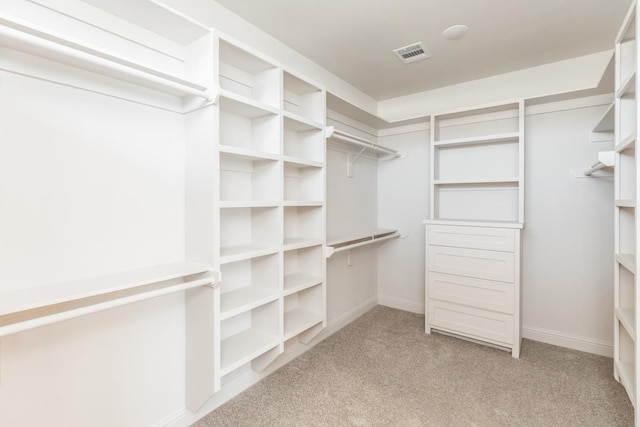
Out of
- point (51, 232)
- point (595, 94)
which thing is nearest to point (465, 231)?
point (595, 94)

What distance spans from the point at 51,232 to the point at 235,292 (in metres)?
0.98

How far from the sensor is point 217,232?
5.17 ft

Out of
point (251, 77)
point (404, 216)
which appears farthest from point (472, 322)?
point (251, 77)

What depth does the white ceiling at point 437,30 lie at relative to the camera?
6.39ft

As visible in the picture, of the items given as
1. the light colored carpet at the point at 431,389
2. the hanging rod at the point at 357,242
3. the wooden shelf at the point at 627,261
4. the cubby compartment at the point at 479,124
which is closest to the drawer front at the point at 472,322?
the light colored carpet at the point at 431,389

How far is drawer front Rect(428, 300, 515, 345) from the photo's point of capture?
100 inches

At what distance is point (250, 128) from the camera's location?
2070 millimetres

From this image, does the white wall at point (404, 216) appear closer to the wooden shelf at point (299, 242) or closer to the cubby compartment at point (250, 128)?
the wooden shelf at point (299, 242)

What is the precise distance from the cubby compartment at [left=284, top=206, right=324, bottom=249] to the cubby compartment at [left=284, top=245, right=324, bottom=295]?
10 centimetres

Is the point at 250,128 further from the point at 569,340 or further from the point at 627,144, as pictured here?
the point at 569,340

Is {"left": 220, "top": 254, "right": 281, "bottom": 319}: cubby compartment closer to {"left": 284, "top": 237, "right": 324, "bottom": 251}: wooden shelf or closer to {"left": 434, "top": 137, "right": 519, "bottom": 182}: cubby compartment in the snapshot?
{"left": 284, "top": 237, "right": 324, "bottom": 251}: wooden shelf

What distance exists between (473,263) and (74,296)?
2689 mm

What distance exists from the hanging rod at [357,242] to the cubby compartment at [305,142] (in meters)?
0.68

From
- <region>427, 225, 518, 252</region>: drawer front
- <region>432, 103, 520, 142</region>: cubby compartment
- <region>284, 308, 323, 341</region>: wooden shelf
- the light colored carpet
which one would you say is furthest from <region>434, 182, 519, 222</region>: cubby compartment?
<region>284, 308, 323, 341</region>: wooden shelf
